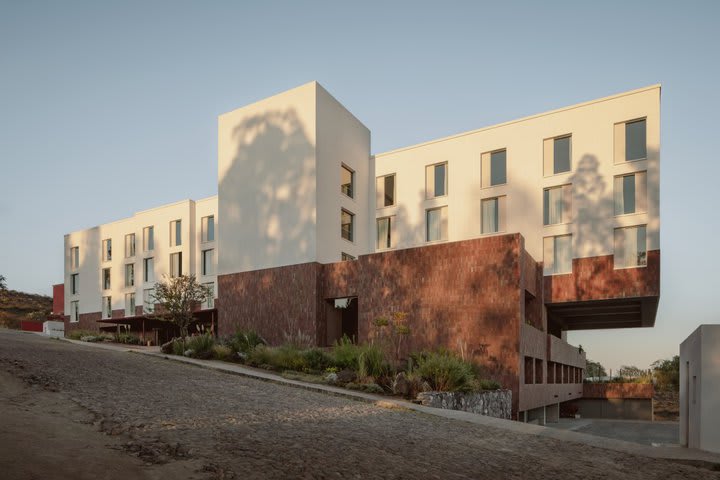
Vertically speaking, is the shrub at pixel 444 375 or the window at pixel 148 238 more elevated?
the window at pixel 148 238

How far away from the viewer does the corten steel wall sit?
965 inches

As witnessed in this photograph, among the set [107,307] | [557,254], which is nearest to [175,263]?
[107,307]

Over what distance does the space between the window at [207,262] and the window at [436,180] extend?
63.1 ft

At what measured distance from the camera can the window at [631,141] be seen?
25.2 meters

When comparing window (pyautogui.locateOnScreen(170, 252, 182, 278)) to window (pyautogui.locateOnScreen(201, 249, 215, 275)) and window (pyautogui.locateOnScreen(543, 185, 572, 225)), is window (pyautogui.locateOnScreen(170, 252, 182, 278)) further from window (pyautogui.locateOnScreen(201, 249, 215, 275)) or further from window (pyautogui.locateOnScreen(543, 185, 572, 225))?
window (pyautogui.locateOnScreen(543, 185, 572, 225))

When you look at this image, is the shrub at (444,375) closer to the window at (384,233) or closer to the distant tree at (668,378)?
the window at (384,233)

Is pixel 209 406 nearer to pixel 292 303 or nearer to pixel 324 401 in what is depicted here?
pixel 324 401

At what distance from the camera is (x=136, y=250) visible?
151ft

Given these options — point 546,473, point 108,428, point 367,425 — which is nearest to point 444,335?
point 367,425

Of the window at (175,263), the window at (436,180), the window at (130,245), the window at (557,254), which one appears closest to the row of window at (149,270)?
the window at (175,263)

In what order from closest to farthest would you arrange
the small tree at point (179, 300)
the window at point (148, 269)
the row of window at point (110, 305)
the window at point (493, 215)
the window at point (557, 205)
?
the small tree at point (179, 300)
the window at point (557, 205)
the window at point (493, 215)
the row of window at point (110, 305)
the window at point (148, 269)

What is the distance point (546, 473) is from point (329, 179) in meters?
22.2

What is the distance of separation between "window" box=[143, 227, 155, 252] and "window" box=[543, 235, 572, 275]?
32151 mm

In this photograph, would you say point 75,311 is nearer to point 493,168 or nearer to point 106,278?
point 106,278
